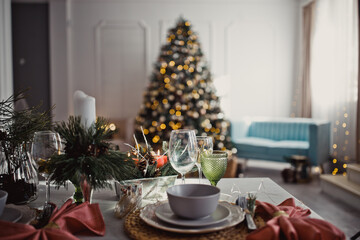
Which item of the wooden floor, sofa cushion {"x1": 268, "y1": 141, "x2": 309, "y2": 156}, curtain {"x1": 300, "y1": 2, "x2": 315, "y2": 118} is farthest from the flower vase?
curtain {"x1": 300, "y1": 2, "x2": 315, "y2": 118}

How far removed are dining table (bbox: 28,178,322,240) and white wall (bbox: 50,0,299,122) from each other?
4.43m

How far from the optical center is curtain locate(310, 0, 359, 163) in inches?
165

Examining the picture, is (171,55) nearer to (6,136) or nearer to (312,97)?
(312,97)

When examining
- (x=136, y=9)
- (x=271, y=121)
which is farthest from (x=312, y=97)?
(x=136, y=9)

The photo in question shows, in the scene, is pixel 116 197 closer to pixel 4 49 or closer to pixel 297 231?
pixel 297 231

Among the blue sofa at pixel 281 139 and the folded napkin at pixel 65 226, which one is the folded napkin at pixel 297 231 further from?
the blue sofa at pixel 281 139

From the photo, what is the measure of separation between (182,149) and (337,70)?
13.9 feet

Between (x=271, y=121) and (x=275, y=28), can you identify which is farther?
(x=275, y=28)

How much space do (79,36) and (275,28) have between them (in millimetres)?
3311

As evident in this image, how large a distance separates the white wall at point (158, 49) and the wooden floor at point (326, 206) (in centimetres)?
192

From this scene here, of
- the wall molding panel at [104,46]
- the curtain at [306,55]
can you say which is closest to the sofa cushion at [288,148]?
the curtain at [306,55]

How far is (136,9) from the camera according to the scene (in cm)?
542

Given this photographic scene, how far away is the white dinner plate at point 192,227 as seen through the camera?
27.1 inches

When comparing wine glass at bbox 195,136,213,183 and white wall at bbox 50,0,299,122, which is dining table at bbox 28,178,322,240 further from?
white wall at bbox 50,0,299,122
